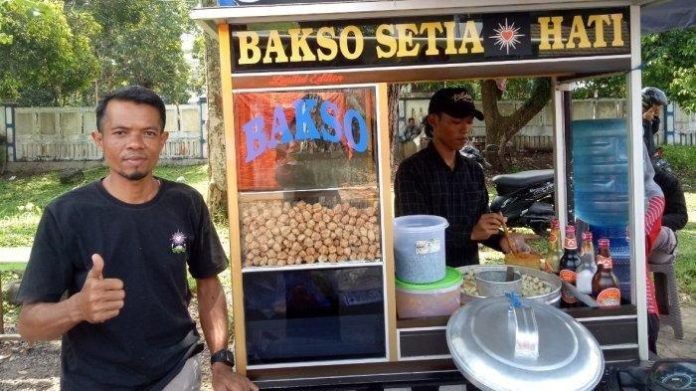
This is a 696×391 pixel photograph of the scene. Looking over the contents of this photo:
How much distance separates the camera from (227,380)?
83.3 inches

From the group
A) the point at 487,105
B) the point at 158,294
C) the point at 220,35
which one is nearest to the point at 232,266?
the point at 158,294

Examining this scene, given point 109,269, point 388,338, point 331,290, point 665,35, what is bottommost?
point 388,338

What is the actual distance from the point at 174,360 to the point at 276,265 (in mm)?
488

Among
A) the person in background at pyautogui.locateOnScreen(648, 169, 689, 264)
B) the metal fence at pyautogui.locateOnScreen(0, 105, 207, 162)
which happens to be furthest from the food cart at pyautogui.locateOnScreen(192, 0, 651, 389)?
the metal fence at pyautogui.locateOnScreen(0, 105, 207, 162)

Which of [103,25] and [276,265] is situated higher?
[103,25]

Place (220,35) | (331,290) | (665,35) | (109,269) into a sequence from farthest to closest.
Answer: (665,35), (331,290), (220,35), (109,269)

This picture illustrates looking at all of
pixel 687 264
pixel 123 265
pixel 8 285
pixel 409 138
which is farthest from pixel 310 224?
pixel 409 138

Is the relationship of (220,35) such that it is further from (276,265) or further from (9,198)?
(9,198)

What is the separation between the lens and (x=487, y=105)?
39.7 ft

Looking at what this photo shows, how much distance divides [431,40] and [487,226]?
1297 millimetres

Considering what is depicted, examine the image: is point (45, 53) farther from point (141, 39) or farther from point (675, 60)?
point (675, 60)

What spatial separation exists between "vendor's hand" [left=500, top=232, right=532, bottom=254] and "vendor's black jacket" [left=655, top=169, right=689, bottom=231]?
4.65 feet

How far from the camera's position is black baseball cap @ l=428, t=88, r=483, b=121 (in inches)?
125

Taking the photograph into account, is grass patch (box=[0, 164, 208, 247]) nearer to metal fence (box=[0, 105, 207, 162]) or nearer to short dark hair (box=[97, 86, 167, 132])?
metal fence (box=[0, 105, 207, 162])
